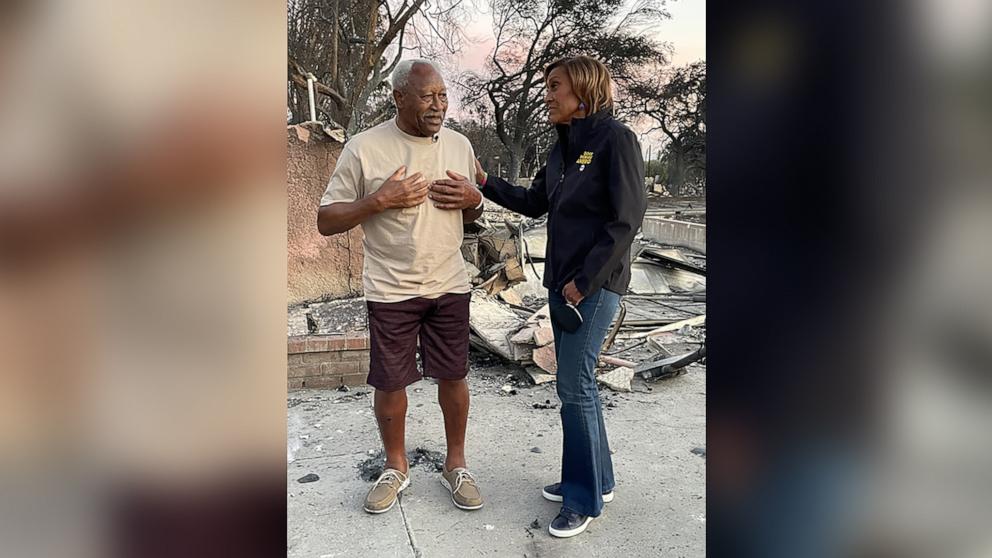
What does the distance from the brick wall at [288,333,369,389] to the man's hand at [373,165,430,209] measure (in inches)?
87.7

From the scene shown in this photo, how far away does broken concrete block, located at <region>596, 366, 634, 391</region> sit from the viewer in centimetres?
486

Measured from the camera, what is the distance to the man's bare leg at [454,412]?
121 inches

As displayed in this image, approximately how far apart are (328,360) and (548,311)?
1.88 metres

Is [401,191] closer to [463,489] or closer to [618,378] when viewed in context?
[463,489]

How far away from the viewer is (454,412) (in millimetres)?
3104

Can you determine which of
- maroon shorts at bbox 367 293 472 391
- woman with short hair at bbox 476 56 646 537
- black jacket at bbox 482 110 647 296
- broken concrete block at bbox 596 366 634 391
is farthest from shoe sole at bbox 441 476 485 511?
broken concrete block at bbox 596 366 634 391

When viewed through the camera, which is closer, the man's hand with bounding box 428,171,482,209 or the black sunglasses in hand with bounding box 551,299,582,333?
the black sunglasses in hand with bounding box 551,299,582,333

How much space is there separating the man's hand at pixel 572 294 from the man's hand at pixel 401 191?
77 cm

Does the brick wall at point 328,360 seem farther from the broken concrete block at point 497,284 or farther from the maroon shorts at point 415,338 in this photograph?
the broken concrete block at point 497,284

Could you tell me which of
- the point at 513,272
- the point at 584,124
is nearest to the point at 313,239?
the point at 513,272
